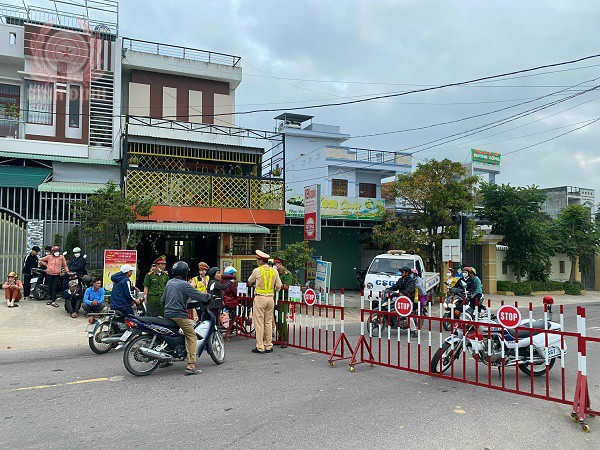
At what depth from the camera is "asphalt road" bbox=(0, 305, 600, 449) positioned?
486 cm

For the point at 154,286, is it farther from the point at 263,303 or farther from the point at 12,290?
the point at 12,290

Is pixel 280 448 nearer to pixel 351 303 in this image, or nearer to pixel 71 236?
pixel 71 236

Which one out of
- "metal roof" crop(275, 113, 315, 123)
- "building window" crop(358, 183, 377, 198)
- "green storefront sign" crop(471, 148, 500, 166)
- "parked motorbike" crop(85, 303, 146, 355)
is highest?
"metal roof" crop(275, 113, 315, 123)

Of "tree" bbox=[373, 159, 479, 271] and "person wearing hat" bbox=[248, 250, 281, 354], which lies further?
"tree" bbox=[373, 159, 479, 271]

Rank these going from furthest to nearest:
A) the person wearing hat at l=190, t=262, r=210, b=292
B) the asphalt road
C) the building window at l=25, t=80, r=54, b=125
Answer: the building window at l=25, t=80, r=54, b=125, the person wearing hat at l=190, t=262, r=210, b=292, the asphalt road

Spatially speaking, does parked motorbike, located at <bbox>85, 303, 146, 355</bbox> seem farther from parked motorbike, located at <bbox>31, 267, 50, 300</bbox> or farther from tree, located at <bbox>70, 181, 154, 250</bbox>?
parked motorbike, located at <bbox>31, 267, 50, 300</bbox>

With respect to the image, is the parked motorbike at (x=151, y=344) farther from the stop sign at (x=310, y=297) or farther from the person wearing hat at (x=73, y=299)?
the person wearing hat at (x=73, y=299)

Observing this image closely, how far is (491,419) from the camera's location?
5.60m

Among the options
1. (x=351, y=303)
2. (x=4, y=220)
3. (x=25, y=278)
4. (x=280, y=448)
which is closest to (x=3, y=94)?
(x=4, y=220)

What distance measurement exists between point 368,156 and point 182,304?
28.0 m

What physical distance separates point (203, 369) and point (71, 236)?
1005cm

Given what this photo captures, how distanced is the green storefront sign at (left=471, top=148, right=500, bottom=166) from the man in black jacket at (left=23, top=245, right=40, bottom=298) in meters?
40.8

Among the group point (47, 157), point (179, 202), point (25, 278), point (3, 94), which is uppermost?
point (3, 94)

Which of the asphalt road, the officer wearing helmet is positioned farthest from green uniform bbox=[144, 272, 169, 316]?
the officer wearing helmet
